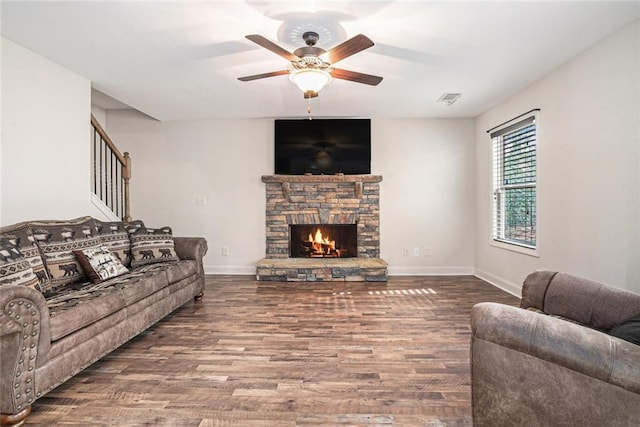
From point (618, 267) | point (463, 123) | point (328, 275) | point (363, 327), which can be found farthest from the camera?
point (463, 123)

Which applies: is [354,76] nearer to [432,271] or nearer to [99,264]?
[99,264]

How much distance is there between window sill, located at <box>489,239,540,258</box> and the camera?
3699mm

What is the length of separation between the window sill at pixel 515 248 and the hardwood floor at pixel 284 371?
3.23 feet

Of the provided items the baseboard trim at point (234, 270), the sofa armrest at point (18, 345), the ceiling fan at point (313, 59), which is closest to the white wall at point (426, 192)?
the baseboard trim at point (234, 270)

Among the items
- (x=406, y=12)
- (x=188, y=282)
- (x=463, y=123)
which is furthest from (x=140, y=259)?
(x=463, y=123)

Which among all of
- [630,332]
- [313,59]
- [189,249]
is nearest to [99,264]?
[189,249]

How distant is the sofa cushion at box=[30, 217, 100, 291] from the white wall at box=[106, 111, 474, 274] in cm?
238

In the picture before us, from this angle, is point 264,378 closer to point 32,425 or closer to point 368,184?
point 32,425

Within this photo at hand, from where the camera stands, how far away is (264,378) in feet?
6.84

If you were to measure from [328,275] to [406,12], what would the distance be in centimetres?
349

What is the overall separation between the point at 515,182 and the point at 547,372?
142 inches

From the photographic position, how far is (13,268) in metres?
1.94

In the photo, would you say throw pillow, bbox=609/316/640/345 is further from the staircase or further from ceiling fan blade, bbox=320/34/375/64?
the staircase

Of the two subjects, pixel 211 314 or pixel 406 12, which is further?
pixel 211 314
